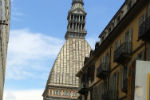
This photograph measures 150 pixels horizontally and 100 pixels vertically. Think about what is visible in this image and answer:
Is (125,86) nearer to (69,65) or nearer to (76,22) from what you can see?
(76,22)

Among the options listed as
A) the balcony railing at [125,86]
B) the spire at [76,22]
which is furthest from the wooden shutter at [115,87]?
the spire at [76,22]

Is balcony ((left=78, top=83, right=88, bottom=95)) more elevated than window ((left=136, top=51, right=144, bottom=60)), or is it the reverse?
window ((left=136, top=51, right=144, bottom=60))

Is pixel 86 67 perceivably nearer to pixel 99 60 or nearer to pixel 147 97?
pixel 99 60

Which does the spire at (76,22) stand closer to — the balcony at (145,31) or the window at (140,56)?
the window at (140,56)

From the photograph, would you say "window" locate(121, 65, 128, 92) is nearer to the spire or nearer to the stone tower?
the stone tower

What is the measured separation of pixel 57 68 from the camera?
642 ft

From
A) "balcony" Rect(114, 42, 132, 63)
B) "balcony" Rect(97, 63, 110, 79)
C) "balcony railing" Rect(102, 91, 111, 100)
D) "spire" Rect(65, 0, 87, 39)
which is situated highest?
"spire" Rect(65, 0, 87, 39)

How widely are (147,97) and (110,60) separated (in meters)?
29.0

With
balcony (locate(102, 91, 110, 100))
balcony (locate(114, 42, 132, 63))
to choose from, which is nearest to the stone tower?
balcony (locate(102, 91, 110, 100))

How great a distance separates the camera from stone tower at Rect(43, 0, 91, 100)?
174500 mm

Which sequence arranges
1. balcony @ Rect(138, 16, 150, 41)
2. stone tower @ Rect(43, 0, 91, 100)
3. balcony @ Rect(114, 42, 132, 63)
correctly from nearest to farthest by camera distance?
balcony @ Rect(138, 16, 150, 41) → balcony @ Rect(114, 42, 132, 63) → stone tower @ Rect(43, 0, 91, 100)

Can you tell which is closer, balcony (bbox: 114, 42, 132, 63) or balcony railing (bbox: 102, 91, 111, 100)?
balcony (bbox: 114, 42, 132, 63)

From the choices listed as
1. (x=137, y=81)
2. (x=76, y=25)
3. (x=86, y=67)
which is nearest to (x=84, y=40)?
(x=76, y=25)

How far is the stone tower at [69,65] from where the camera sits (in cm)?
17450
